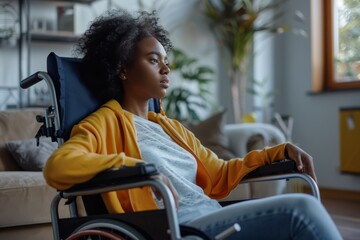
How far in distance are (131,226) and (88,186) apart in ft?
0.49

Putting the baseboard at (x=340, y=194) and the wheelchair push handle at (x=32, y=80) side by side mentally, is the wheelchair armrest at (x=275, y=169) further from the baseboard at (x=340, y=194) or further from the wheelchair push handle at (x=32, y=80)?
the baseboard at (x=340, y=194)

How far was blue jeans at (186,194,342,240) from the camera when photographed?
4.09ft

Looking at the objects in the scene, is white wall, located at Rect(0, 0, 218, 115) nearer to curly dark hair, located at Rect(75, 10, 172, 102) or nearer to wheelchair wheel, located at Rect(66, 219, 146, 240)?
curly dark hair, located at Rect(75, 10, 172, 102)

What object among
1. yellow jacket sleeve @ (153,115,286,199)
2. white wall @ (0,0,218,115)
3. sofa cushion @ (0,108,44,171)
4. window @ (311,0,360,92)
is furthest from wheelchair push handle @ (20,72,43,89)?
window @ (311,0,360,92)

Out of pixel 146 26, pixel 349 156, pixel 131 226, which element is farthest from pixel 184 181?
pixel 349 156

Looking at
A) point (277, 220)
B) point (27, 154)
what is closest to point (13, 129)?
point (27, 154)

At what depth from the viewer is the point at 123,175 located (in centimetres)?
124

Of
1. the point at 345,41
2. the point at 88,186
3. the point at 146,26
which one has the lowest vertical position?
the point at 88,186

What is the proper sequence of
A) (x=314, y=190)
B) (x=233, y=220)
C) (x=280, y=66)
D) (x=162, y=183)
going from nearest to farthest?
(x=162, y=183) → (x=233, y=220) → (x=314, y=190) → (x=280, y=66)

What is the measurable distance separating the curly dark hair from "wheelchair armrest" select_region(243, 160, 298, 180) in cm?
47

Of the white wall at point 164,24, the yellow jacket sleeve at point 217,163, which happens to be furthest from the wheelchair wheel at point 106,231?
the white wall at point 164,24

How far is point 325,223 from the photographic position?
125 centimetres

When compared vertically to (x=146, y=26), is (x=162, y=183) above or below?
below

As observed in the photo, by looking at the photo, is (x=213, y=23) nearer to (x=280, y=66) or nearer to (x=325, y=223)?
(x=280, y=66)
